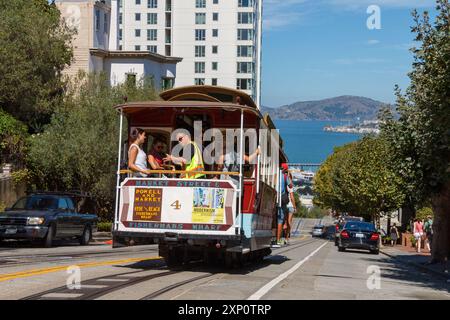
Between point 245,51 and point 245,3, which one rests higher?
point 245,3

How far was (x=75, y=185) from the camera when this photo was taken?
41438mm

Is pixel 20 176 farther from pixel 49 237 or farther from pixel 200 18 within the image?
pixel 200 18

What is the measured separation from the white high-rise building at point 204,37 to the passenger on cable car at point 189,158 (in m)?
101

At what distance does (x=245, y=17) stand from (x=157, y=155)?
10257 centimetres

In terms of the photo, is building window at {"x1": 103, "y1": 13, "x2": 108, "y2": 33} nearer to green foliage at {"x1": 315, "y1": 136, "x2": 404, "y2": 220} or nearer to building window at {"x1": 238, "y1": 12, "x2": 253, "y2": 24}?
green foliage at {"x1": 315, "y1": 136, "x2": 404, "y2": 220}

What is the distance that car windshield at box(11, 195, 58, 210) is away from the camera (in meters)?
25.2

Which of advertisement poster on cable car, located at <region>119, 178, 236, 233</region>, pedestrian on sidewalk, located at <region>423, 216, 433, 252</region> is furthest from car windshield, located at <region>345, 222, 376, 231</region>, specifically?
advertisement poster on cable car, located at <region>119, 178, 236, 233</region>

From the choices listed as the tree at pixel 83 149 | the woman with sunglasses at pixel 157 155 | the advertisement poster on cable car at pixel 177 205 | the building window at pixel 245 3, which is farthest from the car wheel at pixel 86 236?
the building window at pixel 245 3

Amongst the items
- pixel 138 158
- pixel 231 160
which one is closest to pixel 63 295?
pixel 138 158

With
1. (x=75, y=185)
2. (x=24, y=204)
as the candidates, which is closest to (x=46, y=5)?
(x=75, y=185)

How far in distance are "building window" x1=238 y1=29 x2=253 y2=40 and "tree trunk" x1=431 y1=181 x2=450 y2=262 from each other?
9107 centimetres

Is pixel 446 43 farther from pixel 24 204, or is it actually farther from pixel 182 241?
pixel 24 204

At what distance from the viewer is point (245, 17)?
11569 cm

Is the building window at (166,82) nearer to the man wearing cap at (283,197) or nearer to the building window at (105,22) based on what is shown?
the building window at (105,22)
